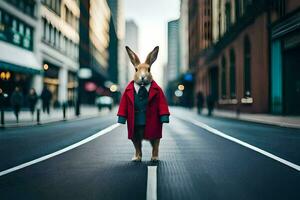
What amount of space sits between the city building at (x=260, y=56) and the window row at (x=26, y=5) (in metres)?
15.8

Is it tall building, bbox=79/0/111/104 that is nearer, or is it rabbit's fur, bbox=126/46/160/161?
rabbit's fur, bbox=126/46/160/161

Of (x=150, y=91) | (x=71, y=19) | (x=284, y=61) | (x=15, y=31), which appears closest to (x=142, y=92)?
(x=150, y=91)

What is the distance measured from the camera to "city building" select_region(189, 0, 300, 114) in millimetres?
24312

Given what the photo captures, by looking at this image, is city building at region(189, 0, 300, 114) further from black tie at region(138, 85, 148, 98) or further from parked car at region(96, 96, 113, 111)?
black tie at region(138, 85, 148, 98)

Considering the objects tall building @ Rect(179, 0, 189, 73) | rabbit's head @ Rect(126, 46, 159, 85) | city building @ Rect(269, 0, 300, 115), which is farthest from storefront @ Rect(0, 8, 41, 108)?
tall building @ Rect(179, 0, 189, 73)

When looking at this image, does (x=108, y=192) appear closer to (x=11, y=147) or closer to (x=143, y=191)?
(x=143, y=191)

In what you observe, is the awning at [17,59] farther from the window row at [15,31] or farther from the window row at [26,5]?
the window row at [26,5]

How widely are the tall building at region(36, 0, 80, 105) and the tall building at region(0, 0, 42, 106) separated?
4.37ft

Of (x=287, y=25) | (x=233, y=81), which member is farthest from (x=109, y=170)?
(x=233, y=81)

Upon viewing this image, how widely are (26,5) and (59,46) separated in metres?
10.7

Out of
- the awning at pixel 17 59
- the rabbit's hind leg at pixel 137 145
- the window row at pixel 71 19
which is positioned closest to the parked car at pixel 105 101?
the awning at pixel 17 59

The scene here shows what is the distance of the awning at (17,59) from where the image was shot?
2558cm

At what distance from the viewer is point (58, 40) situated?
1667 inches

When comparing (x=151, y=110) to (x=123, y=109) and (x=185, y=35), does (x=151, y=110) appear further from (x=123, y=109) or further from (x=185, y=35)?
(x=185, y=35)
